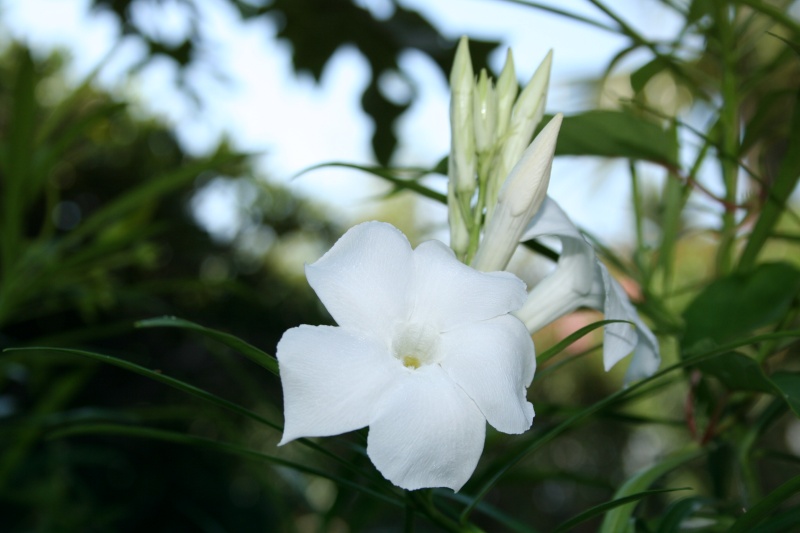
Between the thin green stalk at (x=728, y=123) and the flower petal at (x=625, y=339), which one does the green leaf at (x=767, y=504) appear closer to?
the flower petal at (x=625, y=339)

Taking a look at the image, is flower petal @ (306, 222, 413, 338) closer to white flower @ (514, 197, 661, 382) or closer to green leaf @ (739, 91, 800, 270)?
white flower @ (514, 197, 661, 382)

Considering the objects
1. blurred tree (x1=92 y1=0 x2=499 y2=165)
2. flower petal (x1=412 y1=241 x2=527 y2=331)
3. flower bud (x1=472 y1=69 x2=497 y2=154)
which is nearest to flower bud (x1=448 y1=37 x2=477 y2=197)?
flower bud (x1=472 y1=69 x2=497 y2=154)

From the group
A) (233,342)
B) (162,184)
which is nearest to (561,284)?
(233,342)

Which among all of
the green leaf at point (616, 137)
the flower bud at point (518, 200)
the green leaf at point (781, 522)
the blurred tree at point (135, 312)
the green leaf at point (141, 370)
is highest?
the green leaf at point (616, 137)

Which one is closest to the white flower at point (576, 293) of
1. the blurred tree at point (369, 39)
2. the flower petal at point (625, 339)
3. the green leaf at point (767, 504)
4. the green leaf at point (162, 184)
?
the flower petal at point (625, 339)

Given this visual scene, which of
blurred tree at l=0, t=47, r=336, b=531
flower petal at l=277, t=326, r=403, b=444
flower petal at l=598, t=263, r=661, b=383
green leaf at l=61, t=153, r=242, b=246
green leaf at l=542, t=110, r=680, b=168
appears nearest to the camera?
flower petal at l=277, t=326, r=403, b=444

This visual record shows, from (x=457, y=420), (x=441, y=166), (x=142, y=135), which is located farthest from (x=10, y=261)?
(x=142, y=135)

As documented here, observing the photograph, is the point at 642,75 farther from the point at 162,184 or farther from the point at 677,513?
the point at 162,184

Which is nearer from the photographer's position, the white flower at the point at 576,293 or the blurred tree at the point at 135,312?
the white flower at the point at 576,293
